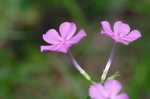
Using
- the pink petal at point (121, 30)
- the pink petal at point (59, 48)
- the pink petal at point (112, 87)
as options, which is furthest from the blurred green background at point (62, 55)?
the pink petal at point (112, 87)

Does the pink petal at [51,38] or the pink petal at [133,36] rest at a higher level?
the pink petal at [51,38]

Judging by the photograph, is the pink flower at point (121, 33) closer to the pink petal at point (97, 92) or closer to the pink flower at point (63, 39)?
the pink flower at point (63, 39)

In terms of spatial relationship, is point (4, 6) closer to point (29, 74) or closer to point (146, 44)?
point (29, 74)

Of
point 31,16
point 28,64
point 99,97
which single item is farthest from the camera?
point 31,16

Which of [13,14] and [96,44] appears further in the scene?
[96,44]

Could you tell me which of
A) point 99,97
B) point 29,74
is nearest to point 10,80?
point 29,74

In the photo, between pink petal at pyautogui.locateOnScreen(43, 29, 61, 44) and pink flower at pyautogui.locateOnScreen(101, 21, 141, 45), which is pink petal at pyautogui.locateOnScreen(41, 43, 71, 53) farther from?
pink flower at pyautogui.locateOnScreen(101, 21, 141, 45)

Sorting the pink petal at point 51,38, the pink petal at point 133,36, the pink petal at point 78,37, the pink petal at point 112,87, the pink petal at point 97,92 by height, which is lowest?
the pink petal at point 112,87
